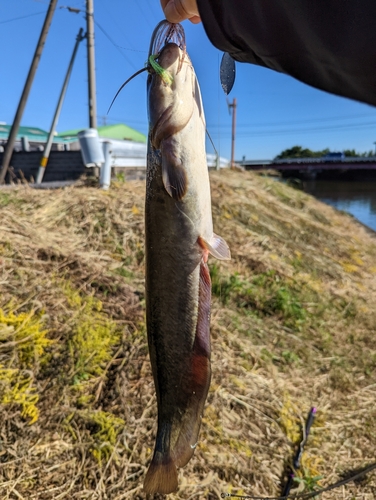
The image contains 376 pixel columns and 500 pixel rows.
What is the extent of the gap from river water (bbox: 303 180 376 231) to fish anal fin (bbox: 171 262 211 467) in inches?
699

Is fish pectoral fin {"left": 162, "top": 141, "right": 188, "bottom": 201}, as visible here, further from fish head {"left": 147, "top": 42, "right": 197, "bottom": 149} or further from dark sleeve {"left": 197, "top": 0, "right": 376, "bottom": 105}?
dark sleeve {"left": 197, "top": 0, "right": 376, "bottom": 105}

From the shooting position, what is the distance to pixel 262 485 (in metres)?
3.01

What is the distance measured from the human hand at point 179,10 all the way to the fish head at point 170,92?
0.13 metres

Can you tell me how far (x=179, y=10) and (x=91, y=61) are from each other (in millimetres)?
10412

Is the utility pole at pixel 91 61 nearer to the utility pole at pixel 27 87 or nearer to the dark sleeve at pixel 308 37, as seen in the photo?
the utility pole at pixel 27 87

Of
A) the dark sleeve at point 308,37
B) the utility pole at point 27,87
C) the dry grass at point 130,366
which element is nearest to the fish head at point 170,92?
the dark sleeve at point 308,37

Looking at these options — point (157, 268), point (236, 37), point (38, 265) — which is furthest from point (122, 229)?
point (236, 37)

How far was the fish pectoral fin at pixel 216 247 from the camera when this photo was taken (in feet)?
5.90

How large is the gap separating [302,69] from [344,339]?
193 inches

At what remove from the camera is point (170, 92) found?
1.66 meters

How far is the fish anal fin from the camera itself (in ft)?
6.15

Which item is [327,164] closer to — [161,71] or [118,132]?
[118,132]

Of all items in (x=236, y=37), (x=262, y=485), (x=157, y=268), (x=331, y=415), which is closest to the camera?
(x=236, y=37)

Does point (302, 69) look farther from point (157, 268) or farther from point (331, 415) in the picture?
point (331, 415)
